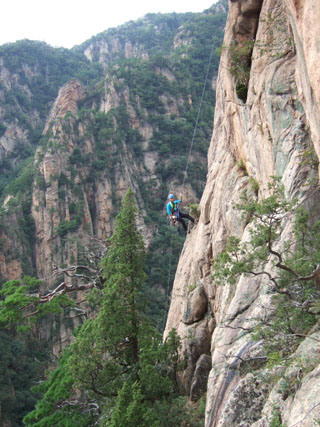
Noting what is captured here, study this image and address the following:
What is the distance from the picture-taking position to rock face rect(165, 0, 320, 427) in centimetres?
585

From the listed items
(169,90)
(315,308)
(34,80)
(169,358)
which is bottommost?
(169,358)

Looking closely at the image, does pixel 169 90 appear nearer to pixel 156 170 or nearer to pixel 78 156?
pixel 156 170

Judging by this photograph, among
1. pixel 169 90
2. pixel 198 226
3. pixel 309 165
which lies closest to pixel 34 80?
pixel 169 90

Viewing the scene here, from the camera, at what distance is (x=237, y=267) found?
6121mm

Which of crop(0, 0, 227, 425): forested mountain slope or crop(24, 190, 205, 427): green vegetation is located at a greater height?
crop(0, 0, 227, 425): forested mountain slope

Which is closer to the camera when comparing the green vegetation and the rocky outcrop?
the green vegetation

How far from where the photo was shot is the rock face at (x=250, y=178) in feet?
19.2

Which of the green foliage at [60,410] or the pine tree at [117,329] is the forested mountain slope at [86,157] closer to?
the green foliage at [60,410]

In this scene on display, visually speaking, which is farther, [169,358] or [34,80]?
[34,80]

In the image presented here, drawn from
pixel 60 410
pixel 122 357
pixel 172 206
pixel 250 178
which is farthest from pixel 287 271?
pixel 60 410

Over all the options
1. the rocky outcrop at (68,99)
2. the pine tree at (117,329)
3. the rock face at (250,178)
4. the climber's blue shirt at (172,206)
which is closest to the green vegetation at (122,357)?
the pine tree at (117,329)

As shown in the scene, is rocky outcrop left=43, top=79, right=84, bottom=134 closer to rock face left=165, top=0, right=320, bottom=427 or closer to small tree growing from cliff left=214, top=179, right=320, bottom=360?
rock face left=165, top=0, right=320, bottom=427

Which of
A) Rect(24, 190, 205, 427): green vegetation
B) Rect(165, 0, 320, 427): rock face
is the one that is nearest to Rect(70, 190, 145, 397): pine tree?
Rect(24, 190, 205, 427): green vegetation

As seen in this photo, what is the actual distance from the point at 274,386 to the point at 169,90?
69258 mm
